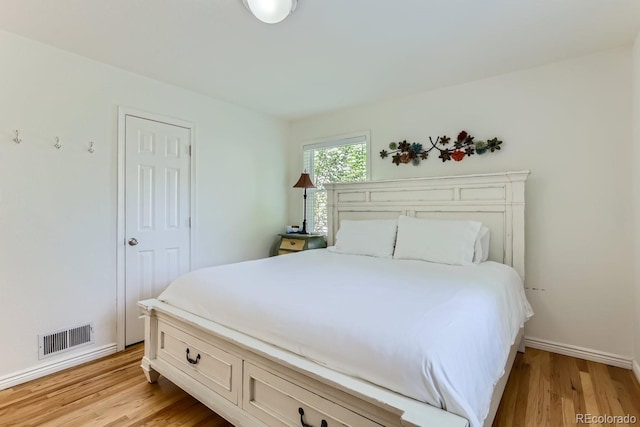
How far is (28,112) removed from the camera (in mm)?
2234

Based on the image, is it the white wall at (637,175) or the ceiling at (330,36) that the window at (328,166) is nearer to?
the ceiling at (330,36)

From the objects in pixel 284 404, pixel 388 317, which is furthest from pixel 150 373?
pixel 388 317

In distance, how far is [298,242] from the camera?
12.1 ft

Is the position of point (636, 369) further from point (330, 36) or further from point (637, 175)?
point (330, 36)

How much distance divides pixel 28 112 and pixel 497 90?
3723 mm

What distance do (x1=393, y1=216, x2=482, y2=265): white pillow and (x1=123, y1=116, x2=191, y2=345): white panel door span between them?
213 cm

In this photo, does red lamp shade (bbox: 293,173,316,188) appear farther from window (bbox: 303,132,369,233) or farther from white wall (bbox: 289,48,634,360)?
white wall (bbox: 289,48,634,360)

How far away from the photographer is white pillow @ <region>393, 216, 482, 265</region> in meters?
2.46

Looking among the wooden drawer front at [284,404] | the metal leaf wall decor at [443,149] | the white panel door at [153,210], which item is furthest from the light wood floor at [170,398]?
the metal leaf wall decor at [443,149]

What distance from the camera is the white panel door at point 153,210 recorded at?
276 cm

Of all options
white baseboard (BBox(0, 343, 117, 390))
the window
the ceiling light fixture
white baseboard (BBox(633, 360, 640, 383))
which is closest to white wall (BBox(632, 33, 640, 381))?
white baseboard (BBox(633, 360, 640, 383))

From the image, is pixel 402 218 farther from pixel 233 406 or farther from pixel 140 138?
pixel 140 138

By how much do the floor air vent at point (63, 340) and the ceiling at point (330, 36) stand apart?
2.13m

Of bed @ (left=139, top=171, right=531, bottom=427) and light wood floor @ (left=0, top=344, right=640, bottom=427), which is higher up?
bed @ (left=139, top=171, right=531, bottom=427)
